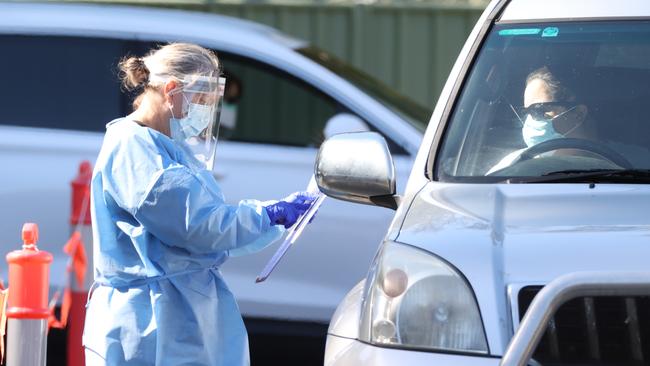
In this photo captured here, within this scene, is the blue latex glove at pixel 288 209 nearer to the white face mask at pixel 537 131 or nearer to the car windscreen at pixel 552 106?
the car windscreen at pixel 552 106

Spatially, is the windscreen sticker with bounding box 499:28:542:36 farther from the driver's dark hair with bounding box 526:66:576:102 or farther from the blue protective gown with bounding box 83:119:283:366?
the blue protective gown with bounding box 83:119:283:366

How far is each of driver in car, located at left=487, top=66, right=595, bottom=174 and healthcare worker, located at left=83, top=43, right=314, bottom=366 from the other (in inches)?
33.0

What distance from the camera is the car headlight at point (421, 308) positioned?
147 inches

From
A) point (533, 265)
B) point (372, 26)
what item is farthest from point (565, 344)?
point (372, 26)

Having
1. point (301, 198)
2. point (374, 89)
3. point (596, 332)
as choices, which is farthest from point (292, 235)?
point (374, 89)

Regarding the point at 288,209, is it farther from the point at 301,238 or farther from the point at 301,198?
the point at 301,238

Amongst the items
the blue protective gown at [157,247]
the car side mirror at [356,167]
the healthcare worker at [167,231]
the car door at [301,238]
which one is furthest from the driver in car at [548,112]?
the car door at [301,238]

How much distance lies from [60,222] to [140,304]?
10.7 ft

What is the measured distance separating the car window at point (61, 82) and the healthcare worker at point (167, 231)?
324cm

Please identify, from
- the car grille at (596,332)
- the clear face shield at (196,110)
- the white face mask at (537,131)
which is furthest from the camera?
the white face mask at (537,131)

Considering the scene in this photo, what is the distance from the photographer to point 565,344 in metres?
3.69

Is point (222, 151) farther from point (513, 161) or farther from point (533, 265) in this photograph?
point (533, 265)

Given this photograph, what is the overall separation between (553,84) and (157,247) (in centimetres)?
141

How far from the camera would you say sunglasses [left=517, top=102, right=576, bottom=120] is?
4734mm
